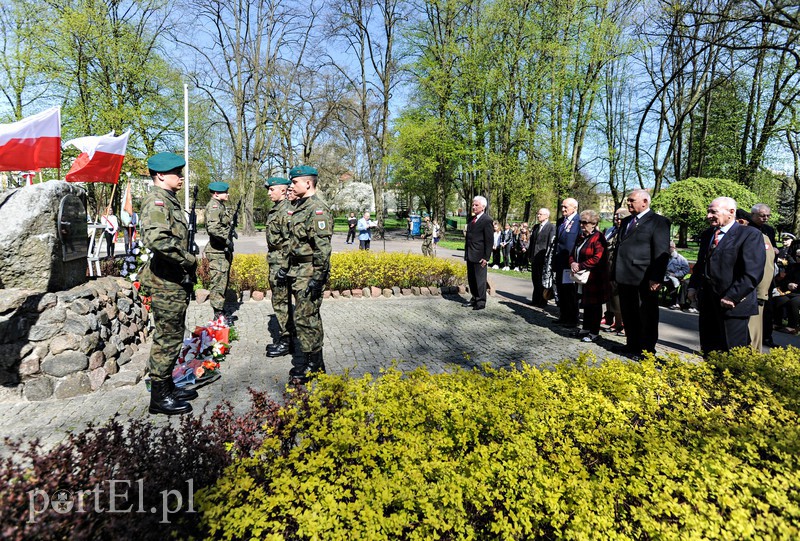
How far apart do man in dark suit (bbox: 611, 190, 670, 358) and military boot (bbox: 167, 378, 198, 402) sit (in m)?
5.68

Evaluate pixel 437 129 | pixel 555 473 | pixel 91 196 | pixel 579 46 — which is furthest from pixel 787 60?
pixel 91 196

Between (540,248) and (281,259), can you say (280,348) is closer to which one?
(281,259)

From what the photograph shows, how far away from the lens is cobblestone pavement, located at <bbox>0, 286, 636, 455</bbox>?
155 inches

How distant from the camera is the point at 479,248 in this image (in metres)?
8.59

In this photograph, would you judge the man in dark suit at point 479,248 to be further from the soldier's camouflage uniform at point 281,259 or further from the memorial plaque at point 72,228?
the memorial plaque at point 72,228

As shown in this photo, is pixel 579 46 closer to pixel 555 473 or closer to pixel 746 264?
pixel 746 264

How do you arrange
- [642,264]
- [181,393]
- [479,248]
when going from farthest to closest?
[479,248] < [642,264] < [181,393]

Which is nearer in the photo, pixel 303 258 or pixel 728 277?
pixel 728 277

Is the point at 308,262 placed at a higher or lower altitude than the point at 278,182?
lower

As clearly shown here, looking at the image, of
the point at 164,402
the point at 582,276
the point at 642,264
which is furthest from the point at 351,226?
the point at 164,402

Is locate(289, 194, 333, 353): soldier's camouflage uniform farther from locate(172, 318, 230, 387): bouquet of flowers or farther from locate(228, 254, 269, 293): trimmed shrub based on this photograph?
locate(228, 254, 269, 293): trimmed shrub

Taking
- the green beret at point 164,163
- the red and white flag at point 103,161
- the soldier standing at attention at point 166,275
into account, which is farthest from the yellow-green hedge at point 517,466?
the red and white flag at point 103,161

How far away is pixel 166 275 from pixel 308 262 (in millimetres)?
1523

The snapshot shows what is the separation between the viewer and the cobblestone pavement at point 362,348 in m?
3.95
